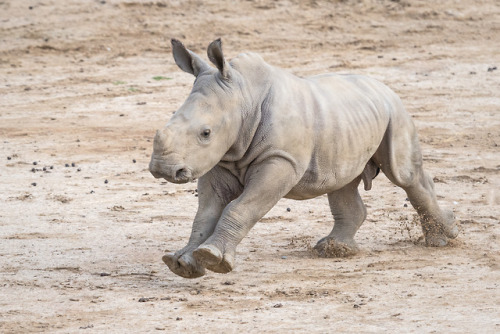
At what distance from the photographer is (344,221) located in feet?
25.2

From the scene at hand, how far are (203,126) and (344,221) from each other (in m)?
1.85

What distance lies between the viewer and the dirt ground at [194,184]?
6137 millimetres

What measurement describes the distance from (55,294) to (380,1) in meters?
12.0

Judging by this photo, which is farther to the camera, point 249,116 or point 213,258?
point 249,116

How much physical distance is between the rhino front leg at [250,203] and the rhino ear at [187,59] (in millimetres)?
720

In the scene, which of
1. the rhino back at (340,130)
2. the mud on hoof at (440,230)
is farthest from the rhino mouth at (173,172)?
the mud on hoof at (440,230)

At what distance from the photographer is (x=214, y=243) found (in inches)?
252

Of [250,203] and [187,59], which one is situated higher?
[187,59]

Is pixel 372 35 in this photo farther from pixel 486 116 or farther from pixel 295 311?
pixel 295 311

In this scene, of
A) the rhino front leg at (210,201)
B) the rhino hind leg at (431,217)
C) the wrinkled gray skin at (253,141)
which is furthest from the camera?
the rhino hind leg at (431,217)

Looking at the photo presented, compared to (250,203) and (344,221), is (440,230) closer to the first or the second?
(344,221)

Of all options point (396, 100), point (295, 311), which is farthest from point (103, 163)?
point (295, 311)

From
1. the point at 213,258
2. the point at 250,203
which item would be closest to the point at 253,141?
the point at 250,203

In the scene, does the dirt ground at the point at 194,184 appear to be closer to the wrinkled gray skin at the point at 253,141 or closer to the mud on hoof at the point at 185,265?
the mud on hoof at the point at 185,265
